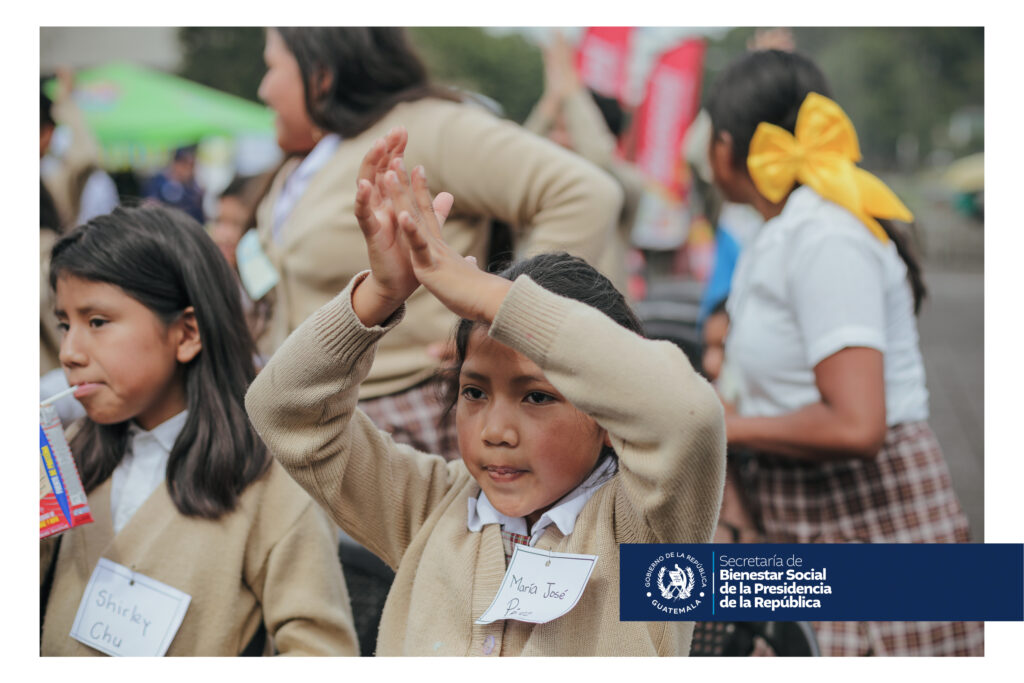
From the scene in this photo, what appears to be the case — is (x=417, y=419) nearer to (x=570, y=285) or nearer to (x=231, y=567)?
(x=231, y=567)

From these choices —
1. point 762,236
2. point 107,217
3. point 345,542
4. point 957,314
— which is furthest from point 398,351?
point 957,314

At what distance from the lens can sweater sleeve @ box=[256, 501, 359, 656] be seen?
163 centimetres

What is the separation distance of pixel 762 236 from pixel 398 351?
74 cm

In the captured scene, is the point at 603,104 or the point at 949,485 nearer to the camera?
the point at 949,485

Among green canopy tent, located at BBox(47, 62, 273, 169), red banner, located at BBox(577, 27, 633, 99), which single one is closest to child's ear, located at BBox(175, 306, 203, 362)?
red banner, located at BBox(577, 27, 633, 99)

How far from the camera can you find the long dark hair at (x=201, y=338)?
168 cm

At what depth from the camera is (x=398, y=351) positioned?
201cm

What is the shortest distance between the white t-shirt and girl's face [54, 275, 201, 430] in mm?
1059

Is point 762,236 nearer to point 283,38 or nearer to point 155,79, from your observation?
point 283,38

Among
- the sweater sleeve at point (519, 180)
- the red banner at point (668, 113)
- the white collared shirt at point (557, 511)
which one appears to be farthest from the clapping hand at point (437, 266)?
the red banner at point (668, 113)

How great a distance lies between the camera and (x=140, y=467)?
1.74 meters

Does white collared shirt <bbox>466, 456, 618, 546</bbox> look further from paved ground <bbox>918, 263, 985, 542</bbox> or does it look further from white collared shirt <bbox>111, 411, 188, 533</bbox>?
paved ground <bbox>918, 263, 985, 542</bbox>

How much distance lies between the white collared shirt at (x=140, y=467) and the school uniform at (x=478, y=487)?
39 cm

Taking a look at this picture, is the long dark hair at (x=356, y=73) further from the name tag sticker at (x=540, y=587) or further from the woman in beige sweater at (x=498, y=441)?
the name tag sticker at (x=540, y=587)
